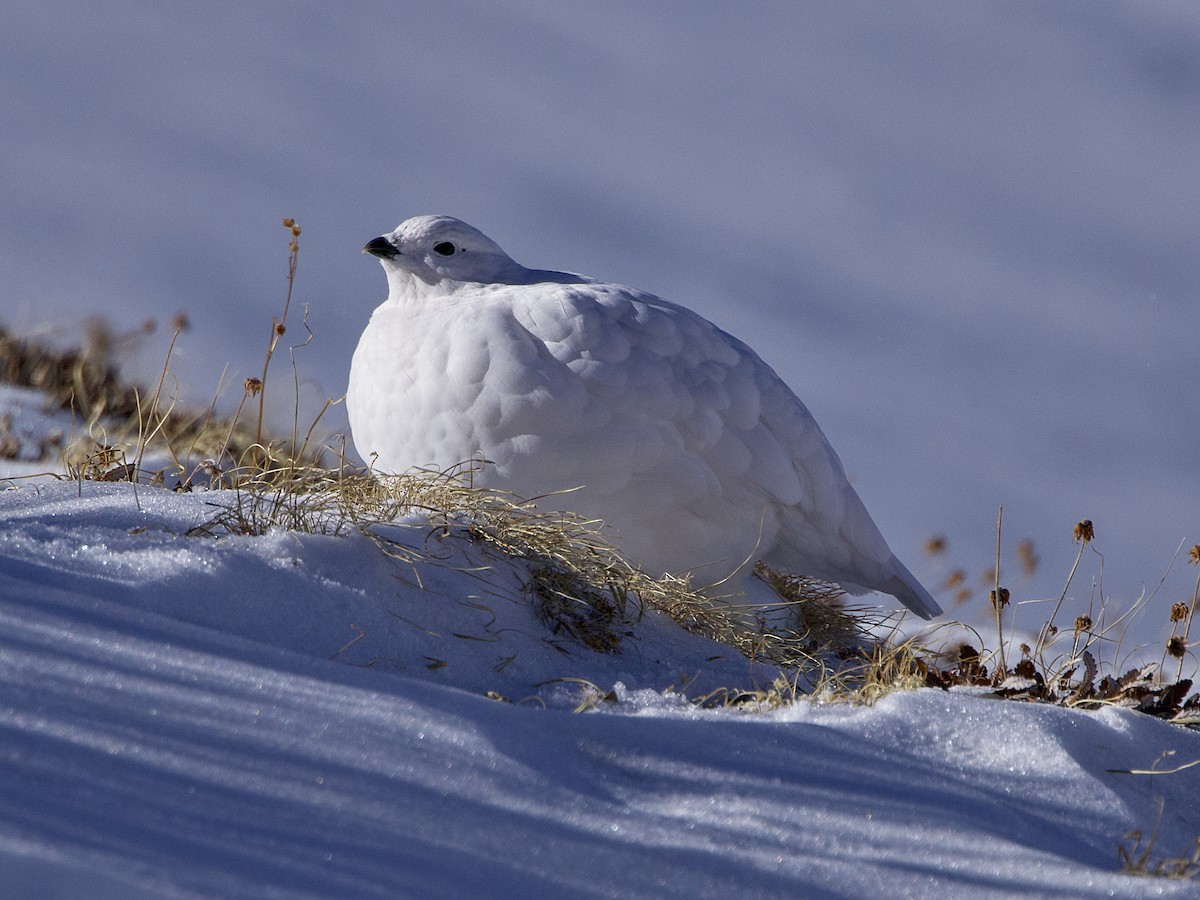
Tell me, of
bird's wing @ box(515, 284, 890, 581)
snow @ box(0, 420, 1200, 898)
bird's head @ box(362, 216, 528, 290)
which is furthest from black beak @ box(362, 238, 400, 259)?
snow @ box(0, 420, 1200, 898)

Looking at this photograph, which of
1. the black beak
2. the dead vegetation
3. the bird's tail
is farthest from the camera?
the bird's tail

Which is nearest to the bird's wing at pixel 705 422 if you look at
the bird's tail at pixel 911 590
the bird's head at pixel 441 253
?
the bird's tail at pixel 911 590

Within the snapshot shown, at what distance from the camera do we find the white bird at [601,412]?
11.6 feet

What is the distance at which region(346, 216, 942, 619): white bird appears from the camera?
3541 millimetres

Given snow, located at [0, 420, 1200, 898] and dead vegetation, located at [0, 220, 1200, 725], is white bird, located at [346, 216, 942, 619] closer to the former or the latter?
dead vegetation, located at [0, 220, 1200, 725]

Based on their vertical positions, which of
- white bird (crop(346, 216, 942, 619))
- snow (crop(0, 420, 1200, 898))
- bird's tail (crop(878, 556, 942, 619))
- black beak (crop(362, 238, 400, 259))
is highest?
black beak (crop(362, 238, 400, 259))

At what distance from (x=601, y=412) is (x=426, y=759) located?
1.81 meters

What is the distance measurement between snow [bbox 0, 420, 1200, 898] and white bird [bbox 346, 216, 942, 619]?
0.72m

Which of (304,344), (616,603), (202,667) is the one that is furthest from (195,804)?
(304,344)

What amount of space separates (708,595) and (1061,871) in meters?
2.19

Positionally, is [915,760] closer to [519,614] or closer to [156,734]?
[519,614]

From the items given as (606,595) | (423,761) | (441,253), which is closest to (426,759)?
(423,761)

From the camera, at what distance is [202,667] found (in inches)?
81.7

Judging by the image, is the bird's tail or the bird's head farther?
the bird's tail
